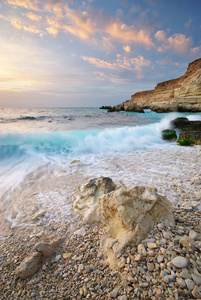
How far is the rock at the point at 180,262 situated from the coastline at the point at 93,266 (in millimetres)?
35

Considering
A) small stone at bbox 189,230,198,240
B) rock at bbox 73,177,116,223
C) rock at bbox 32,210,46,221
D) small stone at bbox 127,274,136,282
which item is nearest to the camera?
small stone at bbox 127,274,136,282

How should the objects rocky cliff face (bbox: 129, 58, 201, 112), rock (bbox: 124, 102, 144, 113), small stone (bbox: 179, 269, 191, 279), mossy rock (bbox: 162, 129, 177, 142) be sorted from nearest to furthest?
small stone (bbox: 179, 269, 191, 279), mossy rock (bbox: 162, 129, 177, 142), rocky cliff face (bbox: 129, 58, 201, 112), rock (bbox: 124, 102, 144, 113)

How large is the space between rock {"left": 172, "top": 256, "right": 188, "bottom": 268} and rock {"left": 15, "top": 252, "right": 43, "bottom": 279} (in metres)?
1.64

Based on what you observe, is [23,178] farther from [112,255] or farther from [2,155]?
[112,255]

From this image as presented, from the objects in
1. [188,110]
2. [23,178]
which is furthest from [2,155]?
[188,110]

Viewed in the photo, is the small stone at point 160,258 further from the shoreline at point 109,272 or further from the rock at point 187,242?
the rock at point 187,242

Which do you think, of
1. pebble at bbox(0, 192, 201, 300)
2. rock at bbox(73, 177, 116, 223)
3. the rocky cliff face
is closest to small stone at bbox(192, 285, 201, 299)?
pebble at bbox(0, 192, 201, 300)

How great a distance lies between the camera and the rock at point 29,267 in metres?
1.81

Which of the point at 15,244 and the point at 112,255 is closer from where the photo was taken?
the point at 112,255

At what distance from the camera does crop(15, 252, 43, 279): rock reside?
5.93 ft

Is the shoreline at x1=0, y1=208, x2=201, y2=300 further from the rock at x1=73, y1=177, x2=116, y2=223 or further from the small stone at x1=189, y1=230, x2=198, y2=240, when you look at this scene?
the rock at x1=73, y1=177, x2=116, y2=223

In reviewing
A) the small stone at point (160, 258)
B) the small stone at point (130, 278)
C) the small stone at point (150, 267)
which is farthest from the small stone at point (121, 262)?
the small stone at point (160, 258)

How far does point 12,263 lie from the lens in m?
2.04

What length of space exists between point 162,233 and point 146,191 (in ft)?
1.92
